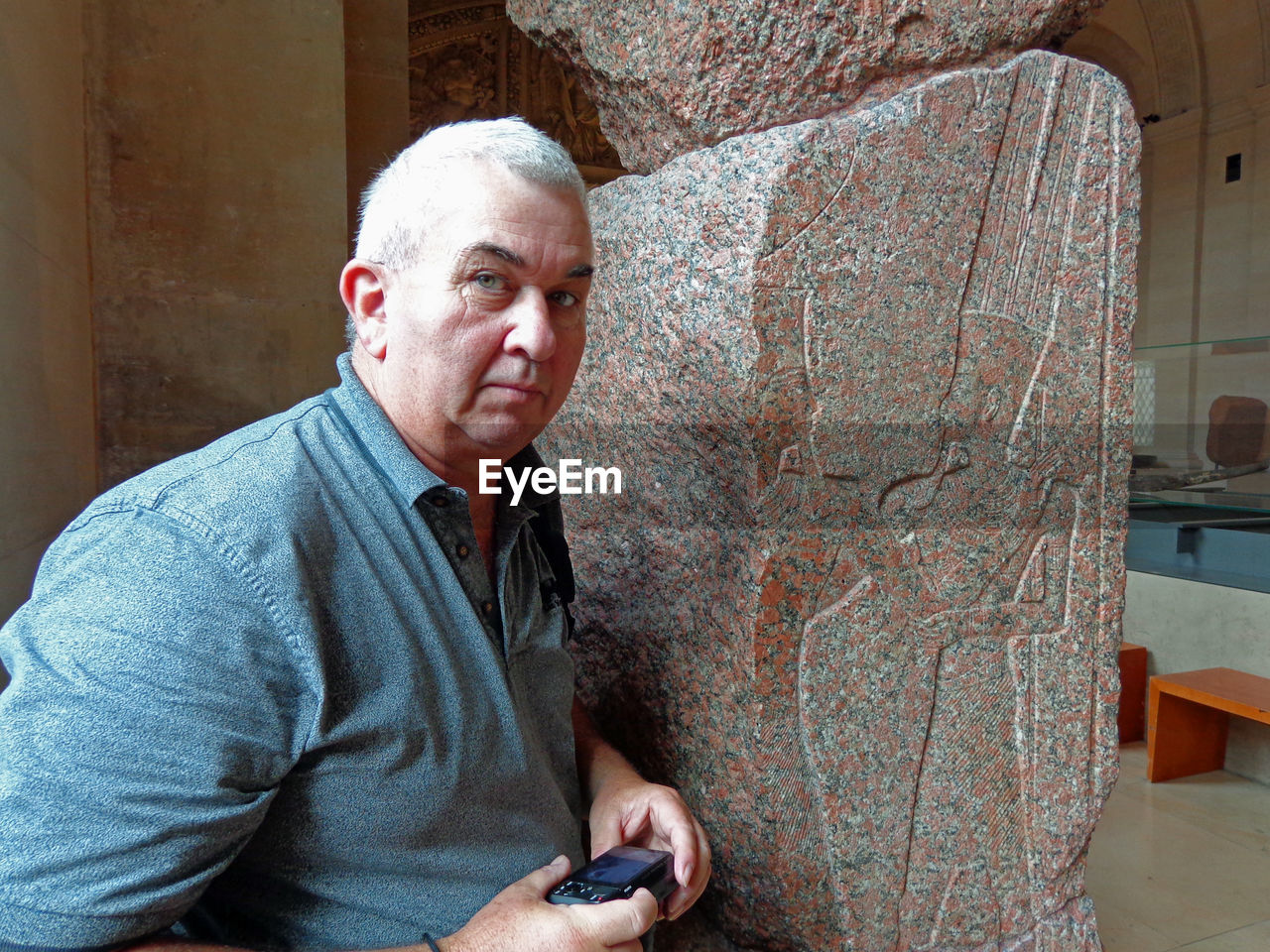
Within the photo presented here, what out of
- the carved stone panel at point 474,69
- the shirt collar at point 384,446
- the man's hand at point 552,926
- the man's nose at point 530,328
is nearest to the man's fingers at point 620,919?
the man's hand at point 552,926

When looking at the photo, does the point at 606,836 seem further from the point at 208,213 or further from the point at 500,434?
the point at 208,213

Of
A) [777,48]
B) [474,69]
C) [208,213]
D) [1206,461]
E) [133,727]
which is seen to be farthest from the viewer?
[474,69]

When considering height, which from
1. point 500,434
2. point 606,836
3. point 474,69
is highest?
point 474,69

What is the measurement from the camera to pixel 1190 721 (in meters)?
3.24

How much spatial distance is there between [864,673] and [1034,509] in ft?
1.46

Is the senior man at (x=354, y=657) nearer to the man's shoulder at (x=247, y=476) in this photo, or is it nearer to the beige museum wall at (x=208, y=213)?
the man's shoulder at (x=247, y=476)

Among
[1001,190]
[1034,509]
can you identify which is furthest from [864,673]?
[1001,190]

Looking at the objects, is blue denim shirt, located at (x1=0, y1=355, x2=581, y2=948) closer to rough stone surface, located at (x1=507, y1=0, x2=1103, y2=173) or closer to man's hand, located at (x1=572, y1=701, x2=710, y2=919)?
man's hand, located at (x1=572, y1=701, x2=710, y2=919)

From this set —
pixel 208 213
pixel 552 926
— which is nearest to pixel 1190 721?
pixel 552 926

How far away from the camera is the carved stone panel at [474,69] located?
8.11 metres

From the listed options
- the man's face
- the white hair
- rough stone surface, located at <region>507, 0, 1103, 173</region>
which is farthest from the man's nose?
rough stone surface, located at <region>507, 0, 1103, 173</region>

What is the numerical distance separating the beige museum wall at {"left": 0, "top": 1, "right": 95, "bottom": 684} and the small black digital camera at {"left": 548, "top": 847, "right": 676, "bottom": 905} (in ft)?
5.17

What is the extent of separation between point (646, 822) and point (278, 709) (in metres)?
0.57

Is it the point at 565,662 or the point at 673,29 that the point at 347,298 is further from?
the point at 673,29
